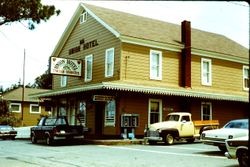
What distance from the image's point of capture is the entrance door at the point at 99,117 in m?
25.4

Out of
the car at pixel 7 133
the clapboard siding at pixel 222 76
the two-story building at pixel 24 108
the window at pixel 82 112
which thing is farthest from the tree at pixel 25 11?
the two-story building at pixel 24 108

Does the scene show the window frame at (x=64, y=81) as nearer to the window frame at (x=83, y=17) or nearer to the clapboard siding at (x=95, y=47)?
the clapboard siding at (x=95, y=47)

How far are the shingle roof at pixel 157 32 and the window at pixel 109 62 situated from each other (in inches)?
63.6

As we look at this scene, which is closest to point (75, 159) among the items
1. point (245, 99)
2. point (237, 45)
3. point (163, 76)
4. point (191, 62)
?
point (163, 76)

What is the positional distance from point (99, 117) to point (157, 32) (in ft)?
25.2

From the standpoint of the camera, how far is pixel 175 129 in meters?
21.0

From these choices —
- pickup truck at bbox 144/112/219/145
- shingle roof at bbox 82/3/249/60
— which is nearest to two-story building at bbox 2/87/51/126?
shingle roof at bbox 82/3/249/60

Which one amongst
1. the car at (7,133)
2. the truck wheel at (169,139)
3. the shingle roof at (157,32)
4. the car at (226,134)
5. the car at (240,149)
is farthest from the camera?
the car at (7,133)

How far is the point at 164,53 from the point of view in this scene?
26.5m

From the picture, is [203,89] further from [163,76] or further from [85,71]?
[85,71]

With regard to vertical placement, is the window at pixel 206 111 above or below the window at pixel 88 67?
below

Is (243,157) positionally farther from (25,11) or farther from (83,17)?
(83,17)

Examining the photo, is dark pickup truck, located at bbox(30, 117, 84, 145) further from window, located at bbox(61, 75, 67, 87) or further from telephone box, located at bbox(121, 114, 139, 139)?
window, located at bbox(61, 75, 67, 87)

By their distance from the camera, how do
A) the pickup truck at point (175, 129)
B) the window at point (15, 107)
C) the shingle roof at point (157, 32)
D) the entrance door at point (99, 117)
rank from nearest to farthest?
1. the pickup truck at point (175, 129)
2. the entrance door at point (99, 117)
3. the shingle roof at point (157, 32)
4. the window at point (15, 107)
